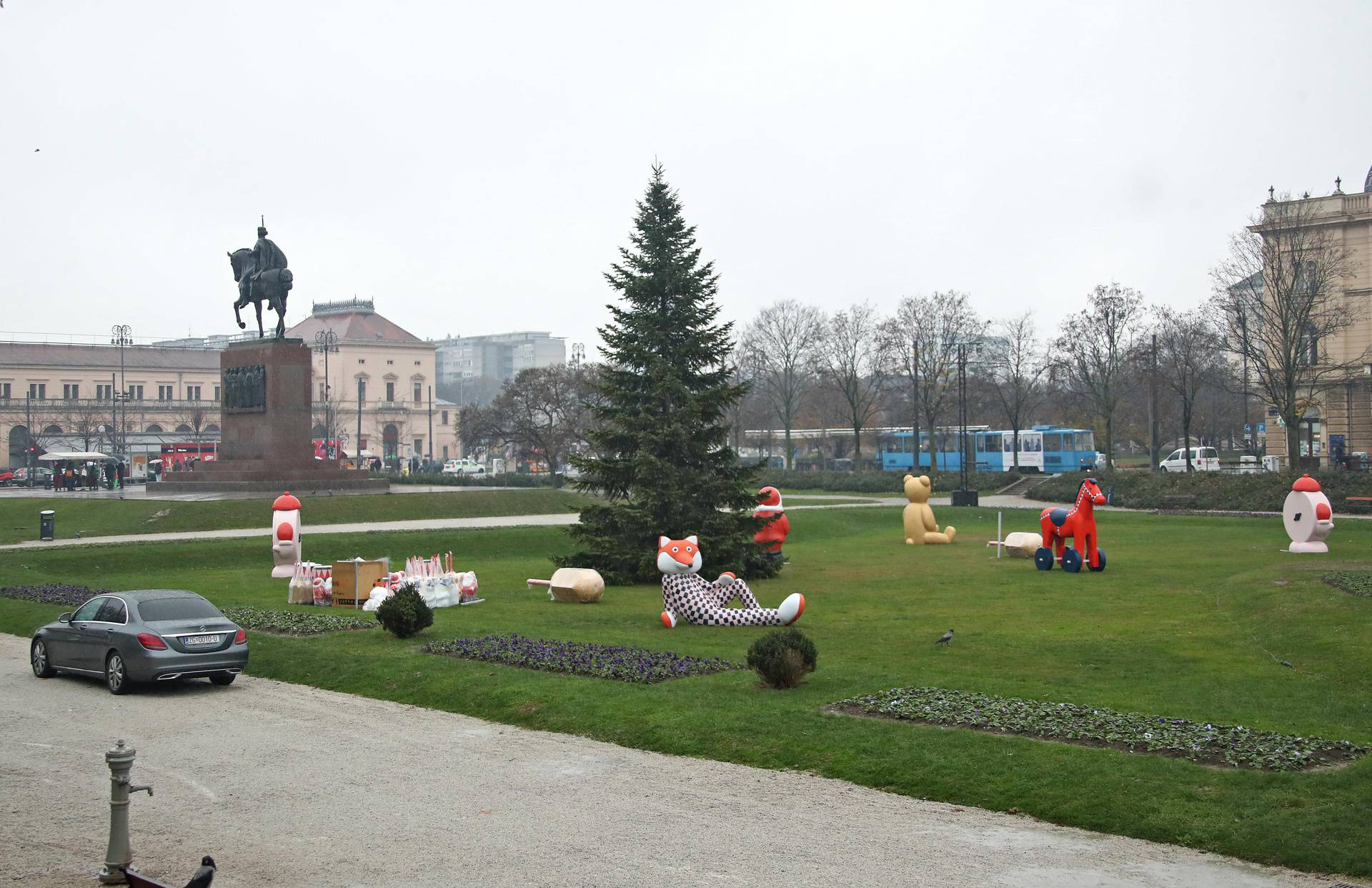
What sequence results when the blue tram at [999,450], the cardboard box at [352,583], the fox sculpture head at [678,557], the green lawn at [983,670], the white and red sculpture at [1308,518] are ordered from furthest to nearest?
the blue tram at [999,450] < the white and red sculpture at [1308,518] < the cardboard box at [352,583] < the fox sculpture head at [678,557] < the green lawn at [983,670]

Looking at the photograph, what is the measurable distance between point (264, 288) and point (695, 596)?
1253 inches

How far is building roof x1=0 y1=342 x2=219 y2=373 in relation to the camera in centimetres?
10262

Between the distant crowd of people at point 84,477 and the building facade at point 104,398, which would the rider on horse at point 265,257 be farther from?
the building facade at point 104,398

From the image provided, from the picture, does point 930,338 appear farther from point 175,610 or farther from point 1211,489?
point 175,610

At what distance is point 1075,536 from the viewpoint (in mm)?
29297

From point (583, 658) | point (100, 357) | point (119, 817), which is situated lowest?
point (583, 658)

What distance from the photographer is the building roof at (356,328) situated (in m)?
123

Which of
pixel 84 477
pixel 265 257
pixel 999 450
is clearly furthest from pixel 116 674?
pixel 999 450

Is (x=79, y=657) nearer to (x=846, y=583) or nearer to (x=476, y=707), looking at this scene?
(x=476, y=707)

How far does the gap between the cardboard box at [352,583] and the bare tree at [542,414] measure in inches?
1709

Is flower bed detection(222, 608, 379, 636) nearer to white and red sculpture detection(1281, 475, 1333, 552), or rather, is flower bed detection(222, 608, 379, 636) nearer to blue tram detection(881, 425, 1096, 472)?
white and red sculpture detection(1281, 475, 1333, 552)

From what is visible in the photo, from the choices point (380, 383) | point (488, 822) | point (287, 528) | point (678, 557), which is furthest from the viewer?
point (380, 383)

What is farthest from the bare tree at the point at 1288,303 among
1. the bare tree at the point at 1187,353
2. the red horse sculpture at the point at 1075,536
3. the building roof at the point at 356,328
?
the building roof at the point at 356,328

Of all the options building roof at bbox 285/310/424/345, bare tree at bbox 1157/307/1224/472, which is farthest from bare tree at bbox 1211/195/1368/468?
building roof at bbox 285/310/424/345
